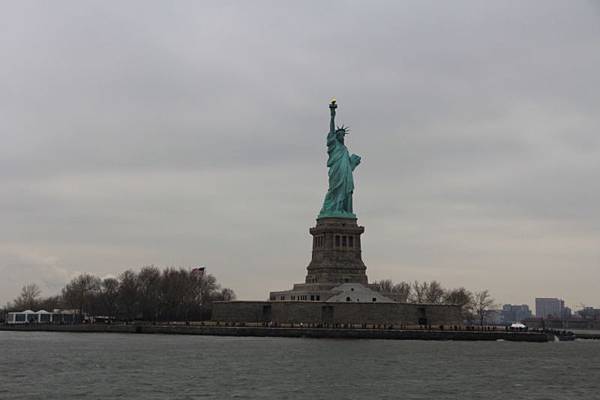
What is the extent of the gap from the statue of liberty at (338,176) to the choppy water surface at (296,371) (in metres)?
28.6

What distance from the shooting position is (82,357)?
67.9m

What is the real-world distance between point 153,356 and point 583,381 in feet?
98.6

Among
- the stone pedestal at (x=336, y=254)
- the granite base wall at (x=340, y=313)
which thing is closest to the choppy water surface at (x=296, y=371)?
the granite base wall at (x=340, y=313)

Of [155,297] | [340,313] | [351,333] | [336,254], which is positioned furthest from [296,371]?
[155,297]

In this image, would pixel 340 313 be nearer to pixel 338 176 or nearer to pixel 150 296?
pixel 338 176

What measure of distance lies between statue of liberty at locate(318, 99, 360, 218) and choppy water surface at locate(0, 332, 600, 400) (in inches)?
1126

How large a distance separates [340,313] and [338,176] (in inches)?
694

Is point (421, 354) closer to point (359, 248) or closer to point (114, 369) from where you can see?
point (114, 369)

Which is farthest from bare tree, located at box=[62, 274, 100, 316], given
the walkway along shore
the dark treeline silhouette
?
the walkway along shore

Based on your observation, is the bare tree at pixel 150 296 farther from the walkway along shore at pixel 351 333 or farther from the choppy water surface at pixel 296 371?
the choppy water surface at pixel 296 371

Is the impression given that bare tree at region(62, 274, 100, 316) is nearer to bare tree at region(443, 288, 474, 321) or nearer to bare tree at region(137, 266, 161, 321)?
bare tree at region(137, 266, 161, 321)

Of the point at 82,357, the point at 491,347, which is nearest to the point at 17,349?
the point at 82,357

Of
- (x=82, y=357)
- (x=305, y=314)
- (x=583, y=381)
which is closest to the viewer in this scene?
(x=583, y=381)

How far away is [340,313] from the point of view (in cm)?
10062
